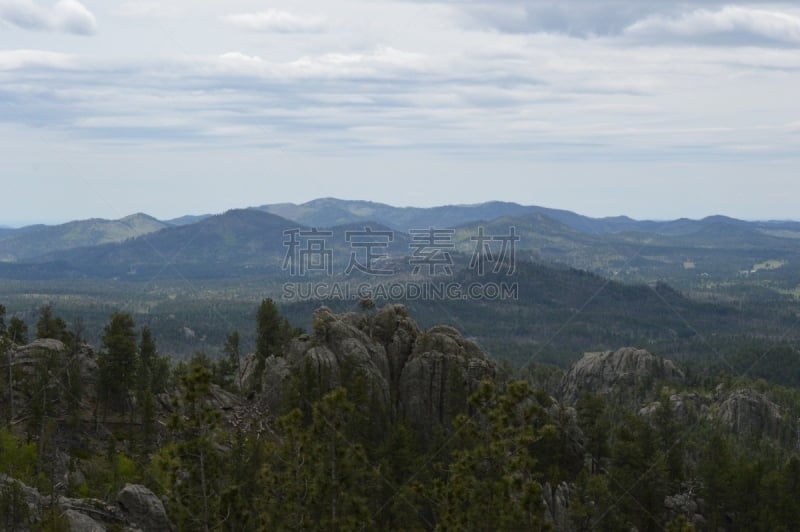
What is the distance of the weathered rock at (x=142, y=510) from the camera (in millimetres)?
58156

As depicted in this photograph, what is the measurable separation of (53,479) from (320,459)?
97.8 feet

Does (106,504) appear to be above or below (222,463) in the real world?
below

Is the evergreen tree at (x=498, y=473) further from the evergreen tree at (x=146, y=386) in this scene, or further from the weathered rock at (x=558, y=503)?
the evergreen tree at (x=146, y=386)

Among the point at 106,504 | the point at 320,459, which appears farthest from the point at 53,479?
the point at 320,459

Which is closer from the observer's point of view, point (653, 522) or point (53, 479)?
point (53, 479)

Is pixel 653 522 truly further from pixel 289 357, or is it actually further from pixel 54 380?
pixel 54 380

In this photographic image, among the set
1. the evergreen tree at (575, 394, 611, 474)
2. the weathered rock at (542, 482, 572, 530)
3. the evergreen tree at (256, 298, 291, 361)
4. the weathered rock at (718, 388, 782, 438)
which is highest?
the evergreen tree at (256, 298, 291, 361)

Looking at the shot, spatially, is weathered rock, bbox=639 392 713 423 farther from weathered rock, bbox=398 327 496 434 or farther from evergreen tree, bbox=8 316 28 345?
evergreen tree, bbox=8 316 28 345

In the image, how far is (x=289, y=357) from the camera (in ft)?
336

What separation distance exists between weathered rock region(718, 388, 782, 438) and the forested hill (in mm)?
77625

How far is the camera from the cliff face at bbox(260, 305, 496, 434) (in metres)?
97.7

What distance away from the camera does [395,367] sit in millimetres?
105250

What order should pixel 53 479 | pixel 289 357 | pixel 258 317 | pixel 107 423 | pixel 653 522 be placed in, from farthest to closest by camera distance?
pixel 258 317, pixel 289 357, pixel 107 423, pixel 653 522, pixel 53 479

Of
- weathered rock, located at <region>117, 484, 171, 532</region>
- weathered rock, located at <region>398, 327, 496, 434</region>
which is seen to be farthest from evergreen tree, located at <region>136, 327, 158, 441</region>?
weathered rock, located at <region>398, 327, 496, 434</region>
